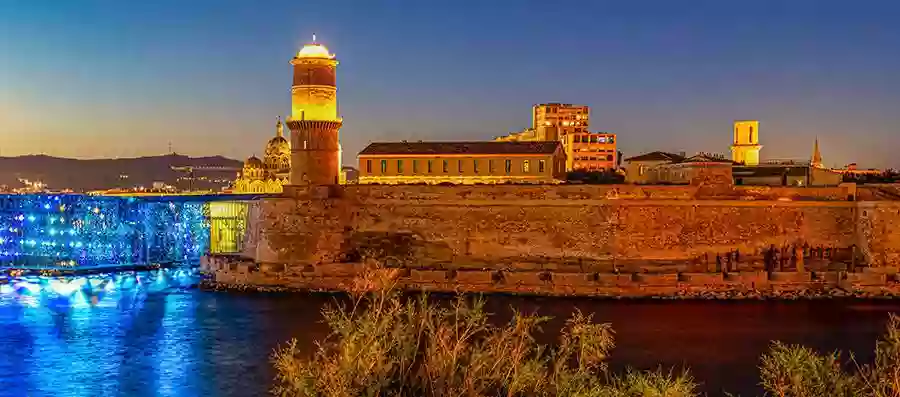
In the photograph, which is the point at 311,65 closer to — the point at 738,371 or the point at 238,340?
the point at 238,340

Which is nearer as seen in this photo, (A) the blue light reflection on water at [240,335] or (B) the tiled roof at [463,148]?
(A) the blue light reflection on water at [240,335]

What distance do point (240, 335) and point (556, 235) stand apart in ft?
37.2

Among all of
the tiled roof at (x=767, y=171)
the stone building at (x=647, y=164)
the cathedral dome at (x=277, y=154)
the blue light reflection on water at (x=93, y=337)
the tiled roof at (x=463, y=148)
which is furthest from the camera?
the cathedral dome at (x=277, y=154)

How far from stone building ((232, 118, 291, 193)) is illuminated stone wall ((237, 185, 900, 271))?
90.5ft

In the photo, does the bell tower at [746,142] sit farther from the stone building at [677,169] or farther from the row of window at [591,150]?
the row of window at [591,150]

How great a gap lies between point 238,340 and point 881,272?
55.8 feet

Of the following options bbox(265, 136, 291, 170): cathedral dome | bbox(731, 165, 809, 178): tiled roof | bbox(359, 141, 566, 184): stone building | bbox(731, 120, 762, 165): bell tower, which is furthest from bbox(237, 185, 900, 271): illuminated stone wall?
bbox(265, 136, 291, 170): cathedral dome

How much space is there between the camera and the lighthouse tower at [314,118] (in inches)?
1204

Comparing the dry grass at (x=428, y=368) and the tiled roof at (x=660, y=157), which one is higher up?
the tiled roof at (x=660, y=157)

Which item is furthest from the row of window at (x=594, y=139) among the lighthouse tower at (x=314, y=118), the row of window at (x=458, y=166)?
the lighthouse tower at (x=314, y=118)

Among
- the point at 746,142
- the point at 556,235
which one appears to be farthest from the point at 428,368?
the point at 746,142

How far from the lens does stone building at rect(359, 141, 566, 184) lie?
35.1 meters

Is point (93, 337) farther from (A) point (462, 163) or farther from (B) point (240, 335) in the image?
(A) point (462, 163)

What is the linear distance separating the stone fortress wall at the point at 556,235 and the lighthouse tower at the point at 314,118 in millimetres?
1526
